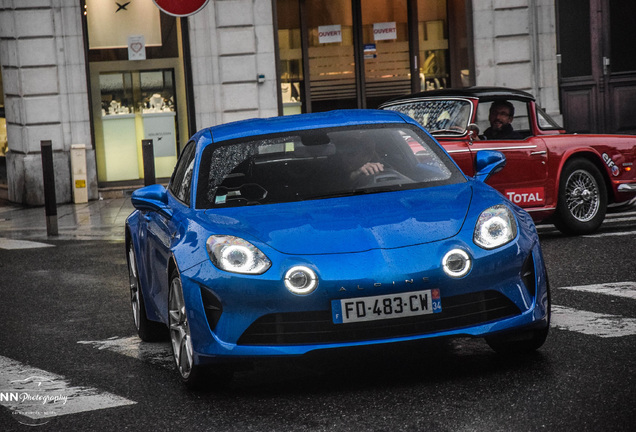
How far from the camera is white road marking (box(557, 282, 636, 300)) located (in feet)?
25.3

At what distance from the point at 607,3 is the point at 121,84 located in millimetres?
9016

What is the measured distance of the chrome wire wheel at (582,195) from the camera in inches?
449

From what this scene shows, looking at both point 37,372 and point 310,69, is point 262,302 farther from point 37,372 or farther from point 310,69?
point 310,69

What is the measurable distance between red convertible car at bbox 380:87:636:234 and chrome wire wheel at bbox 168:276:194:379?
5.47m

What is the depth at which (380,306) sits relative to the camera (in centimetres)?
524

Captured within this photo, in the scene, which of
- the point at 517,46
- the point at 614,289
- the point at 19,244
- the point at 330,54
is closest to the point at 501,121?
the point at 614,289

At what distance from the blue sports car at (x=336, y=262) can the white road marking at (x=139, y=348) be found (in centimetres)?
27

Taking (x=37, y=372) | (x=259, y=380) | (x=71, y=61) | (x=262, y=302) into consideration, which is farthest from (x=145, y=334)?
(x=71, y=61)

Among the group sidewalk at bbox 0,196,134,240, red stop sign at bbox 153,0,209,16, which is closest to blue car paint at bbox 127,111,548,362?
red stop sign at bbox 153,0,209,16

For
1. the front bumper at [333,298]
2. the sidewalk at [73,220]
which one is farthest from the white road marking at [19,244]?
the front bumper at [333,298]

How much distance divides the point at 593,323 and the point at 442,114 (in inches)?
192

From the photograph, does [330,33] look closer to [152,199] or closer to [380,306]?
[152,199]

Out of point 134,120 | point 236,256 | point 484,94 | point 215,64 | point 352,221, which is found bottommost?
point 236,256

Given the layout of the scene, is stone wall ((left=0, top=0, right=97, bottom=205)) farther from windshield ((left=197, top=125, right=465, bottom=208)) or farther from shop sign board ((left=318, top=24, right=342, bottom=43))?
windshield ((left=197, top=125, right=465, bottom=208))
